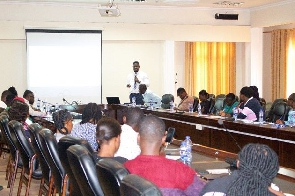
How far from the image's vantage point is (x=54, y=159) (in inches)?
167

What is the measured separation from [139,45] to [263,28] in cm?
376

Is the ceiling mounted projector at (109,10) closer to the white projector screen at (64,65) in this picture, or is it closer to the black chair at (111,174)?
the white projector screen at (64,65)

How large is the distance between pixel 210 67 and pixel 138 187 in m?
14.2

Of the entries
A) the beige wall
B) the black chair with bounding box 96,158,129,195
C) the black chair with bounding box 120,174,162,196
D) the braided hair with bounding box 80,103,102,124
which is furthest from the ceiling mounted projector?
the black chair with bounding box 120,174,162,196

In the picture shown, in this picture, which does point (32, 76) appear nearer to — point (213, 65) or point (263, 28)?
point (213, 65)

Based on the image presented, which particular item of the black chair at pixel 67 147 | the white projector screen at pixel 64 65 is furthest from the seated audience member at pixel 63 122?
the white projector screen at pixel 64 65

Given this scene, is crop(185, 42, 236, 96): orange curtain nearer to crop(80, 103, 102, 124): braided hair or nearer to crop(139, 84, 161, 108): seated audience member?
crop(139, 84, 161, 108): seated audience member

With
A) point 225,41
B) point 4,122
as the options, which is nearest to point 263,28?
point 225,41

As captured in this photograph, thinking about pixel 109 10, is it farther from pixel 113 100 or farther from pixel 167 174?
pixel 167 174

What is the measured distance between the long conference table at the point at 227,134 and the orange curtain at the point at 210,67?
5.61 meters

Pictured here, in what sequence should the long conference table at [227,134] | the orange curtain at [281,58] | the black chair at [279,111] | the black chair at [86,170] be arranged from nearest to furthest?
the black chair at [86,170] → the long conference table at [227,134] → the black chair at [279,111] → the orange curtain at [281,58]

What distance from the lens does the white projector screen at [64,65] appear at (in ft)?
43.2

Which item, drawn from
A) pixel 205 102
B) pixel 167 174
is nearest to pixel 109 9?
pixel 205 102

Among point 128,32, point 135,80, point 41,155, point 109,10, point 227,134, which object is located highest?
point 109,10
